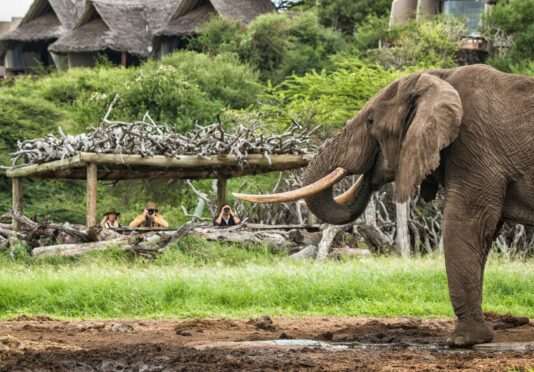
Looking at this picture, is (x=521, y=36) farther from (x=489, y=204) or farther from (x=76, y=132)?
(x=489, y=204)

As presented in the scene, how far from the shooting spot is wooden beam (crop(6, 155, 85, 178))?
1628 centimetres

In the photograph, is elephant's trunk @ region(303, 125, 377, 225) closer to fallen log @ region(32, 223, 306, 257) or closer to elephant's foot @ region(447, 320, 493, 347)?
elephant's foot @ region(447, 320, 493, 347)

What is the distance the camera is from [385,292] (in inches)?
470

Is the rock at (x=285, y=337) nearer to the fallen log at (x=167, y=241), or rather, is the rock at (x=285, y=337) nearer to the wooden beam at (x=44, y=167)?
the fallen log at (x=167, y=241)

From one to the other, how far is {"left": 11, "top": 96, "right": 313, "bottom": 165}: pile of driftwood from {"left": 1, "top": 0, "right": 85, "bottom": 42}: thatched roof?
28.2m

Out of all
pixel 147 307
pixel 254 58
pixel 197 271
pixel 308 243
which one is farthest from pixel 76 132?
pixel 147 307

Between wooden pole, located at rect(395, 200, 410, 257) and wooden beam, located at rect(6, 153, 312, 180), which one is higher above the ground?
wooden beam, located at rect(6, 153, 312, 180)

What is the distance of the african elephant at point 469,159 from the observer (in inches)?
334

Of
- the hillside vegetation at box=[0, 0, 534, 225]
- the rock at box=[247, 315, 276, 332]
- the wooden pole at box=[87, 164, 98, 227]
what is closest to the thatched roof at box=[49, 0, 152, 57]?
the hillside vegetation at box=[0, 0, 534, 225]

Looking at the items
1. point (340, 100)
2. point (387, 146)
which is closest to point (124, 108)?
point (340, 100)

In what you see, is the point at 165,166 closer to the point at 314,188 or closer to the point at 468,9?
the point at 314,188

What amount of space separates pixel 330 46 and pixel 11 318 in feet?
82.7

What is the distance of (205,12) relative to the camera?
41.8 metres

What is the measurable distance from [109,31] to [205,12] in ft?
11.0
